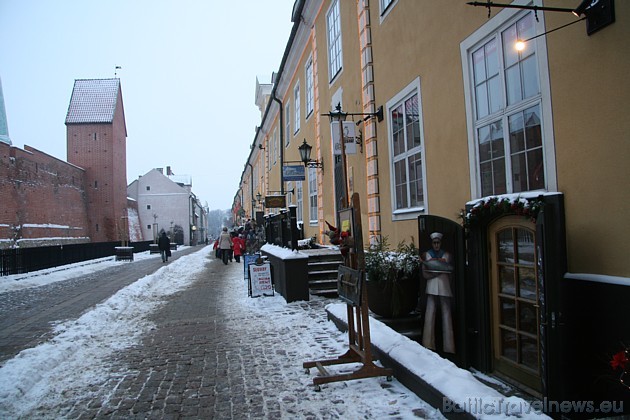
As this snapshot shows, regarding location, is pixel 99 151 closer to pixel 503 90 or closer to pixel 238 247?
pixel 238 247

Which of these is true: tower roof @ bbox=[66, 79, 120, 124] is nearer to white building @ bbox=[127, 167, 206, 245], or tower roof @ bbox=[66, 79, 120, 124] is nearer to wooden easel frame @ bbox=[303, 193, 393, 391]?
white building @ bbox=[127, 167, 206, 245]

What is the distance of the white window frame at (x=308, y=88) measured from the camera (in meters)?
15.0

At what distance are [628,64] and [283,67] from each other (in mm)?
16424

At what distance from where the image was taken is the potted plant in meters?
6.05

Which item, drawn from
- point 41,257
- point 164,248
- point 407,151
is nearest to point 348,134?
point 407,151

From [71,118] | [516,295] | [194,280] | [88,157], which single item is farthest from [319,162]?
[71,118]

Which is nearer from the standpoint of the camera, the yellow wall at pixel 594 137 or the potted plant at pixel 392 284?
the yellow wall at pixel 594 137

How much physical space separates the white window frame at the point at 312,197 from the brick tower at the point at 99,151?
32.0 meters

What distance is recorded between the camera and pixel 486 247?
510cm

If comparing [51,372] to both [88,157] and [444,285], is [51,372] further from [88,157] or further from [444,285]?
[88,157]

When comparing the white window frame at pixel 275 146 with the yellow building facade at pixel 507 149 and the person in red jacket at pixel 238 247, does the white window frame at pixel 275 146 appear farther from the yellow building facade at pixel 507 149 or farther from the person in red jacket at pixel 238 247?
the yellow building facade at pixel 507 149

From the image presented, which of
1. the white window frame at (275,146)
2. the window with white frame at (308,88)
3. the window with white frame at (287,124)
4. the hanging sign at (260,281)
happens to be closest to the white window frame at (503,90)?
the hanging sign at (260,281)

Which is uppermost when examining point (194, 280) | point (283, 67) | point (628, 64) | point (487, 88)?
point (283, 67)

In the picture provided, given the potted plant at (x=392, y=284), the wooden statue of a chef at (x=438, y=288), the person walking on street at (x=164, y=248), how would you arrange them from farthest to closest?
the person walking on street at (x=164, y=248) < the potted plant at (x=392, y=284) < the wooden statue of a chef at (x=438, y=288)
